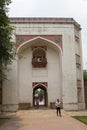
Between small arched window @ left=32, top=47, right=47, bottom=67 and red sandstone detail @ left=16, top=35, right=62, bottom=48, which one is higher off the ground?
red sandstone detail @ left=16, top=35, right=62, bottom=48

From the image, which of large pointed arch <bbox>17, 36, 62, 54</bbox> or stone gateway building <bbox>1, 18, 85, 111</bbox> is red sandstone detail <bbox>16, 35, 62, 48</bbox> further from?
large pointed arch <bbox>17, 36, 62, 54</bbox>

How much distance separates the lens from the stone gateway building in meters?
23.1

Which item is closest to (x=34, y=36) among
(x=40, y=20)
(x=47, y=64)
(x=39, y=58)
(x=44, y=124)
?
(x=40, y=20)

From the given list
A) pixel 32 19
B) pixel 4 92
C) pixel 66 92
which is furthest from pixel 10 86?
pixel 32 19

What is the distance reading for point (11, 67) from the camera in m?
23.2

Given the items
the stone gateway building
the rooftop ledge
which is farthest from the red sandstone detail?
the rooftop ledge

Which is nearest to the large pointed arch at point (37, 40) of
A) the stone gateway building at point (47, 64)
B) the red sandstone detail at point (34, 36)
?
the stone gateway building at point (47, 64)

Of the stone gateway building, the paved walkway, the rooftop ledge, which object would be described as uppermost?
the rooftop ledge

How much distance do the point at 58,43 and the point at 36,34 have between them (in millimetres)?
2299

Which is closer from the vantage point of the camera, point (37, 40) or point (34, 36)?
point (34, 36)

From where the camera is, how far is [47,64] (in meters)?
25.1

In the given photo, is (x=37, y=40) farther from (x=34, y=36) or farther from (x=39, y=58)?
(x=39, y=58)

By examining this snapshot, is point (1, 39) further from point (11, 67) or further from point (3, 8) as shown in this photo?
point (11, 67)

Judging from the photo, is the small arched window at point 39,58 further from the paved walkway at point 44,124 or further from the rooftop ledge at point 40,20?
the paved walkway at point 44,124
